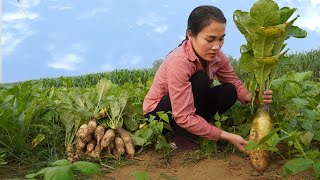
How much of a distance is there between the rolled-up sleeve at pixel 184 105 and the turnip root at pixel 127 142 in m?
0.45

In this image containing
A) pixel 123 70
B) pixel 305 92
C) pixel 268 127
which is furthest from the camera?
pixel 123 70

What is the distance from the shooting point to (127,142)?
11.3ft

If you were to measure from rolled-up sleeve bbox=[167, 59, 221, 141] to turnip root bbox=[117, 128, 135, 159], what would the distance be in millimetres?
452

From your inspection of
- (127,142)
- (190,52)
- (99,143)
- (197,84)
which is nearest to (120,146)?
(127,142)

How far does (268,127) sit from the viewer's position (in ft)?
9.64

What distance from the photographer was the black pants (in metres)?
3.32

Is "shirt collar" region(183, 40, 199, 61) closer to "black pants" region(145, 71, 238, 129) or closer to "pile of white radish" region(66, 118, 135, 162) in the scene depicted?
"black pants" region(145, 71, 238, 129)

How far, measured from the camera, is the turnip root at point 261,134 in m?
2.91

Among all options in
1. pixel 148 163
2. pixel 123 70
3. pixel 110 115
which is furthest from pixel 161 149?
pixel 123 70

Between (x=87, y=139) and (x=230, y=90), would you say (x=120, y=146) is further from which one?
(x=230, y=90)

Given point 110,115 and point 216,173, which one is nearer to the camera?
point 216,173

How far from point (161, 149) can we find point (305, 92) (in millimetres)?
1204

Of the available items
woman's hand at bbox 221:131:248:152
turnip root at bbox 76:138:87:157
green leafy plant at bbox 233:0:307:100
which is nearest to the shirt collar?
green leafy plant at bbox 233:0:307:100

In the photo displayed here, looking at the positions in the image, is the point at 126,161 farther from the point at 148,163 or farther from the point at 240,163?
the point at 240,163
